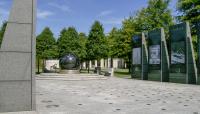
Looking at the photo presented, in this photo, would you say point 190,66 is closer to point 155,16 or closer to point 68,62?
point 68,62

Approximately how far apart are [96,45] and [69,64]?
66.3 feet

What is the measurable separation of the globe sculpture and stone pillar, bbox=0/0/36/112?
24364 millimetres

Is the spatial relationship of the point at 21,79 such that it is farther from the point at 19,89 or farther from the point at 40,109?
the point at 40,109

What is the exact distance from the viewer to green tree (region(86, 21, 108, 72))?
179 ft

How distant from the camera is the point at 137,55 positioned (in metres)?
35.5

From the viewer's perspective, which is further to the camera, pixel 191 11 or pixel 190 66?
pixel 191 11

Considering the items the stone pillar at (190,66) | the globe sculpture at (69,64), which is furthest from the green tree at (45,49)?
the stone pillar at (190,66)

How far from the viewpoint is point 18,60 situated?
9.93 meters

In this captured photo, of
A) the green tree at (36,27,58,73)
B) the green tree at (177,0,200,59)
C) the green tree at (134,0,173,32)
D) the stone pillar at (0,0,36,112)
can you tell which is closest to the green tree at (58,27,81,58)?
the green tree at (36,27,58,73)

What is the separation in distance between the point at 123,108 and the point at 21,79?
369 centimetres

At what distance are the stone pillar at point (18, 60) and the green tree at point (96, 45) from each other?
44.1 meters

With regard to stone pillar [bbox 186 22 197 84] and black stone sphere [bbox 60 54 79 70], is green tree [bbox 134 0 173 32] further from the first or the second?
stone pillar [bbox 186 22 197 84]

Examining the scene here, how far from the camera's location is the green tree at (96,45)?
5459 cm

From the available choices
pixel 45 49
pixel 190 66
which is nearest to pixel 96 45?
pixel 45 49
